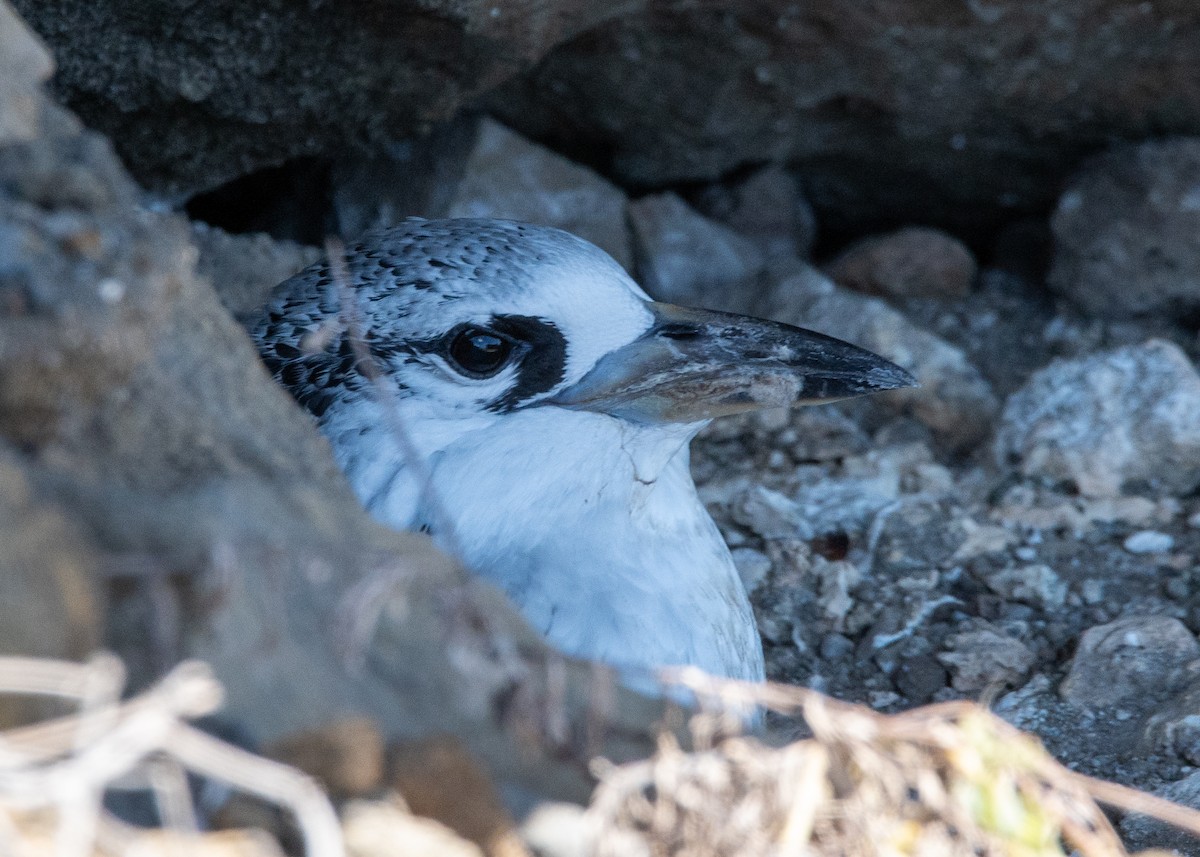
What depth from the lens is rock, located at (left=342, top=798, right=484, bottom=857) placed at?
1.34m

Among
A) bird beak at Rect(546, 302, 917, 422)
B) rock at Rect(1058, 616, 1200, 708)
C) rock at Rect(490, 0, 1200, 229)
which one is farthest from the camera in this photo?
rock at Rect(490, 0, 1200, 229)

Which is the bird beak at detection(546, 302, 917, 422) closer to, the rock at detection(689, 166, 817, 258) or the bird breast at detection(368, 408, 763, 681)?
the bird breast at detection(368, 408, 763, 681)

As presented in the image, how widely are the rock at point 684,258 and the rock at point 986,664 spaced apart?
1.25 metres

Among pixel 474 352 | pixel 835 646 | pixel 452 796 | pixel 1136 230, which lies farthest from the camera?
pixel 1136 230

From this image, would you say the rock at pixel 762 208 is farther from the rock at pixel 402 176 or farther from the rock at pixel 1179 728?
the rock at pixel 1179 728

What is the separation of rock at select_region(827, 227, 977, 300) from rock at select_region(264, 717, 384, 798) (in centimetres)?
254

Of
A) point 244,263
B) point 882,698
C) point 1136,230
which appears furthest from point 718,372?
point 1136,230

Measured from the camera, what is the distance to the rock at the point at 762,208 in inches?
150

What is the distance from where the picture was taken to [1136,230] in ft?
11.2

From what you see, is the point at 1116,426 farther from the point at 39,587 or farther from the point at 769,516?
the point at 39,587

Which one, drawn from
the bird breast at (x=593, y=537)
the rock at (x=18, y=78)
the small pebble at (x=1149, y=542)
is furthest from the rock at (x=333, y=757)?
the small pebble at (x=1149, y=542)

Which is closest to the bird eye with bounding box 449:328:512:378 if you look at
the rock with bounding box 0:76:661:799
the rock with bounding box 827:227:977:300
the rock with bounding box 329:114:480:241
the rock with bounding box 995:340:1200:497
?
the rock with bounding box 0:76:661:799

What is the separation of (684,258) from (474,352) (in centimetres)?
148

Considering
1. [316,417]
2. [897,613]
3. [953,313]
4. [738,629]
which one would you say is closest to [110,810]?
[316,417]
